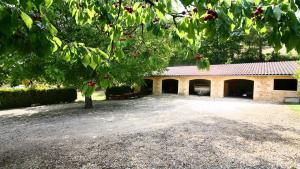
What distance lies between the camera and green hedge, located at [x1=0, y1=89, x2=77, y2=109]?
61.6 feet

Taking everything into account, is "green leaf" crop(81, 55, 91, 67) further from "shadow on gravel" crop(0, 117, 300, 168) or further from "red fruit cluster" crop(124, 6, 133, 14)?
"shadow on gravel" crop(0, 117, 300, 168)

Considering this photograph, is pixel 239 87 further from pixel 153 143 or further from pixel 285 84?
pixel 153 143

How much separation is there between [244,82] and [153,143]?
23.0 m

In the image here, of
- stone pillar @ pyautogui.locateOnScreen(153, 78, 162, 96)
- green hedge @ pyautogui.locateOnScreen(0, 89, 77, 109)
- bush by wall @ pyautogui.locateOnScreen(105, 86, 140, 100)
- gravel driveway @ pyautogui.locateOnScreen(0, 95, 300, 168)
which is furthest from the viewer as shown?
stone pillar @ pyautogui.locateOnScreen(153, 78, 162, 96)

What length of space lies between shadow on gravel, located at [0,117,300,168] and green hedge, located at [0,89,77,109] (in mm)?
12219

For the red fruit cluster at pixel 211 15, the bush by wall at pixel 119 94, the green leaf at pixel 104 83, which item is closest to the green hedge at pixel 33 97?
the bush by wall at pixel 119 94

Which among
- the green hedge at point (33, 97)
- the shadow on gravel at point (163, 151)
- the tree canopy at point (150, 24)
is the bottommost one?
the shadow on gravel at point (163, 151)

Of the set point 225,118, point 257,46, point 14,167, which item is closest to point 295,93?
point 225,118

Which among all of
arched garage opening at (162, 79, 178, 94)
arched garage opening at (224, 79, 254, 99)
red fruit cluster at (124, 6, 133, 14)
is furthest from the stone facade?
red fruit cluster at (124, 6, 133, 14)

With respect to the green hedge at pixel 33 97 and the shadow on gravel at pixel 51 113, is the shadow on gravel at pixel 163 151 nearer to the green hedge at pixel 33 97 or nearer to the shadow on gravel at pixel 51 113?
the shadow on gravel at pixel 51 113

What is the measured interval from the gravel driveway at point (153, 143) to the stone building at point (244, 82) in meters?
9.66

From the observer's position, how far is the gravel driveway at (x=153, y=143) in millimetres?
6387

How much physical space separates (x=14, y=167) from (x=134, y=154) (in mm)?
3002

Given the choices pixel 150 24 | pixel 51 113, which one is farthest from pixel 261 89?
pixel 150 24
